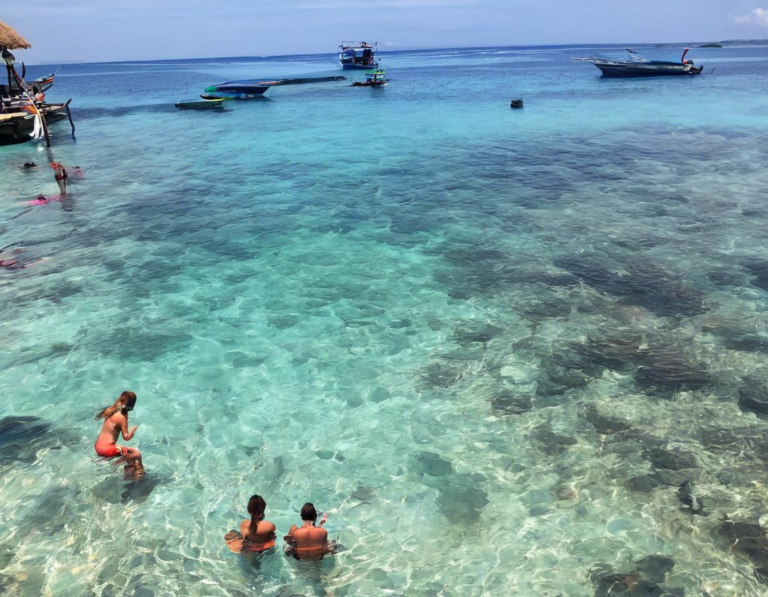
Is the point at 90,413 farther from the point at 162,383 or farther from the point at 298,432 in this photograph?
the point at 298,432

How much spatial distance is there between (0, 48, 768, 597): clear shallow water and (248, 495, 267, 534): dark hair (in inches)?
32.7

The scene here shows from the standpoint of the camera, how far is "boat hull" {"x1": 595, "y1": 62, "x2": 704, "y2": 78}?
106000 millimetres

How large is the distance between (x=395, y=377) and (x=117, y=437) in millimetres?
7417

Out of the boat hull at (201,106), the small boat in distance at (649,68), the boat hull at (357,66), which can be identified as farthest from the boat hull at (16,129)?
the boat hull at (357,66)

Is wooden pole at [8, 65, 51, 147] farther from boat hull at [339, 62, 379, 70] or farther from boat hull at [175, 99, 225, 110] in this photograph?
boat hull at [339, 62, 379, 70]

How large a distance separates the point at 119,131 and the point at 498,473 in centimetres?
6149

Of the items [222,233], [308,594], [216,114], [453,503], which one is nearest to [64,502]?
[308,594]

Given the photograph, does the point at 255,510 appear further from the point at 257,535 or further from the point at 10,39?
the point at 10,39

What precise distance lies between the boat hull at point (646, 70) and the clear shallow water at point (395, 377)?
281ft

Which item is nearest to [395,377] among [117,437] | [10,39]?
[117,437]

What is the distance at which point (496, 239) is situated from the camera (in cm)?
2492

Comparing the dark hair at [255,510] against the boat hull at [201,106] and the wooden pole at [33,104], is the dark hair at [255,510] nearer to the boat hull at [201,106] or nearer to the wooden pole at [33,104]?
the wooden pole at [33,104]

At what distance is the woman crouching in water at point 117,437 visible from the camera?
11.9 m

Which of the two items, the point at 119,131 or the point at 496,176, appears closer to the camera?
the point at 496,176
